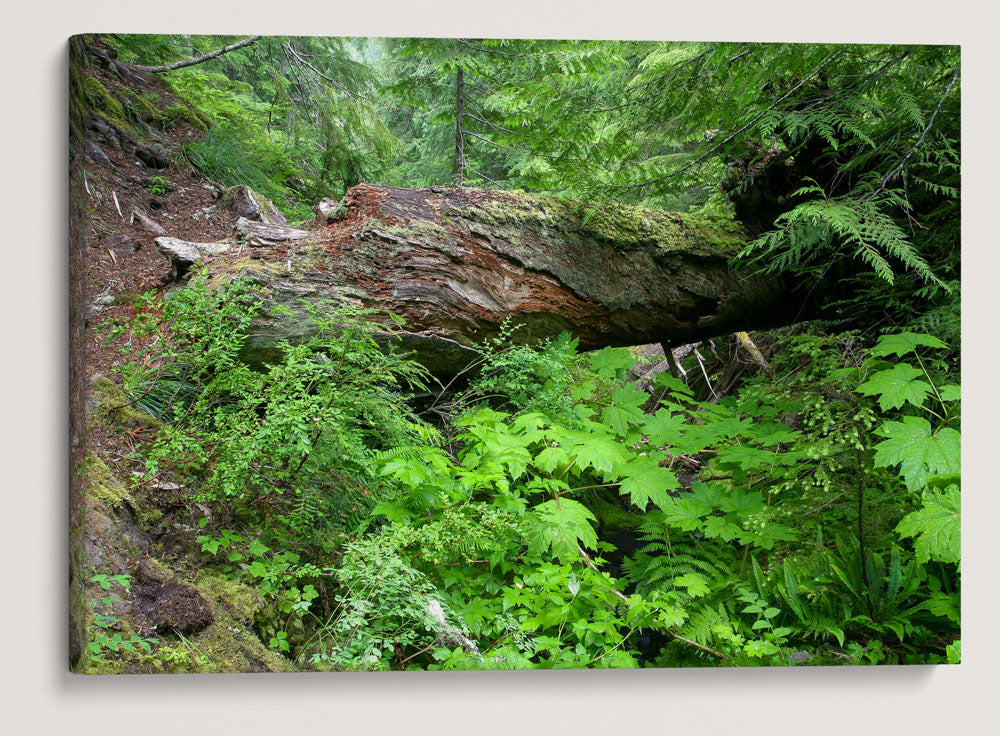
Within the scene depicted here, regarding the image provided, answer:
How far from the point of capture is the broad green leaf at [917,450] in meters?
1.95

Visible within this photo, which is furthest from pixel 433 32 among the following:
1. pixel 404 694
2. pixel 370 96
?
pixel 404 694

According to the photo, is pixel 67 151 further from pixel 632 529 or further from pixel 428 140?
pixel 632 529

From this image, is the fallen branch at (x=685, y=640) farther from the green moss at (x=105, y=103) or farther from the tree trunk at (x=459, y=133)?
the green moss at (x=105, y=103)

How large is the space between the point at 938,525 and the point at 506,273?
1938 millimetres

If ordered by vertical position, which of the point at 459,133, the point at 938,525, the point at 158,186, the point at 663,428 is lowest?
the point at 938,525

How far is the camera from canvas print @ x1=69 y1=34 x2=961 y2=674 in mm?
1837

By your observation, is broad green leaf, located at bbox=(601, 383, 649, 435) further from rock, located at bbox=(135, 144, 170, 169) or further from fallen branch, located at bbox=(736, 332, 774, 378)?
rock, located at bbox=(135, 144, 170, 169)

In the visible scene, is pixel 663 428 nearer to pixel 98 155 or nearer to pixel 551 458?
pixel 551 458

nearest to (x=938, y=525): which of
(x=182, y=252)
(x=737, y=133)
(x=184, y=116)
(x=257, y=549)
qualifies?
(x=737, y=133)

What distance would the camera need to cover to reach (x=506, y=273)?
2.45 metres

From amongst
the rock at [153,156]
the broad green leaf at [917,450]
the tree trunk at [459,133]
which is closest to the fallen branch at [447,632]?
the broad green leaf at [917,450]

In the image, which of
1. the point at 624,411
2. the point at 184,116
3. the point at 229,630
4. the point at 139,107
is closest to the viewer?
the point at 229,630

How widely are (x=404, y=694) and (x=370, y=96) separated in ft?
7.61

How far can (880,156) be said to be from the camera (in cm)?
224
